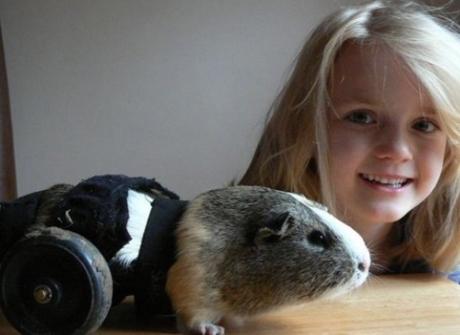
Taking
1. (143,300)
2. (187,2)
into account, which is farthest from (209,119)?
(143,300)

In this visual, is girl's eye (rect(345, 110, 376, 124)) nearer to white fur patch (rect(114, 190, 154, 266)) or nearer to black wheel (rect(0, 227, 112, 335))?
white fur patch (rect(114, 190, 154, 266))

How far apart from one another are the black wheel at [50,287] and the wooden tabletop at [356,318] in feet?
0.24

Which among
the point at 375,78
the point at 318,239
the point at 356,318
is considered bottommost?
the point at 356,318

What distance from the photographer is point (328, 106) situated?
0.95 metres

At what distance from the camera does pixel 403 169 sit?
926mm

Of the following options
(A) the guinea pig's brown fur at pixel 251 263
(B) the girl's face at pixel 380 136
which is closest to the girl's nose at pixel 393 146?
(B) the girl's face at pixel 380 136

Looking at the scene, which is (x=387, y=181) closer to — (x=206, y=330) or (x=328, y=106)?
(x=328, y=106)

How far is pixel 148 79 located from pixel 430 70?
0.90m

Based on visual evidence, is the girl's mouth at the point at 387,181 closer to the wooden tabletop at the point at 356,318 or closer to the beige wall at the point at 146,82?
the wooden tabletop at the point at 356,318

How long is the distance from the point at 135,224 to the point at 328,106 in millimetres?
468

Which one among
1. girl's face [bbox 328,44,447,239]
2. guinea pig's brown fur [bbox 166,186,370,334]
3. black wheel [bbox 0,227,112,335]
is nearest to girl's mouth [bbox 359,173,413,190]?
girl's face [bbox 328,44,447,239]

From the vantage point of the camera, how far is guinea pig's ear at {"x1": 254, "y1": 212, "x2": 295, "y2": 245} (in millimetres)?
566

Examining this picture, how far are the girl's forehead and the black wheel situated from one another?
56 cm

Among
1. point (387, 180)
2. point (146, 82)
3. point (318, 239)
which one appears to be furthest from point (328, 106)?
point (146, 82)
